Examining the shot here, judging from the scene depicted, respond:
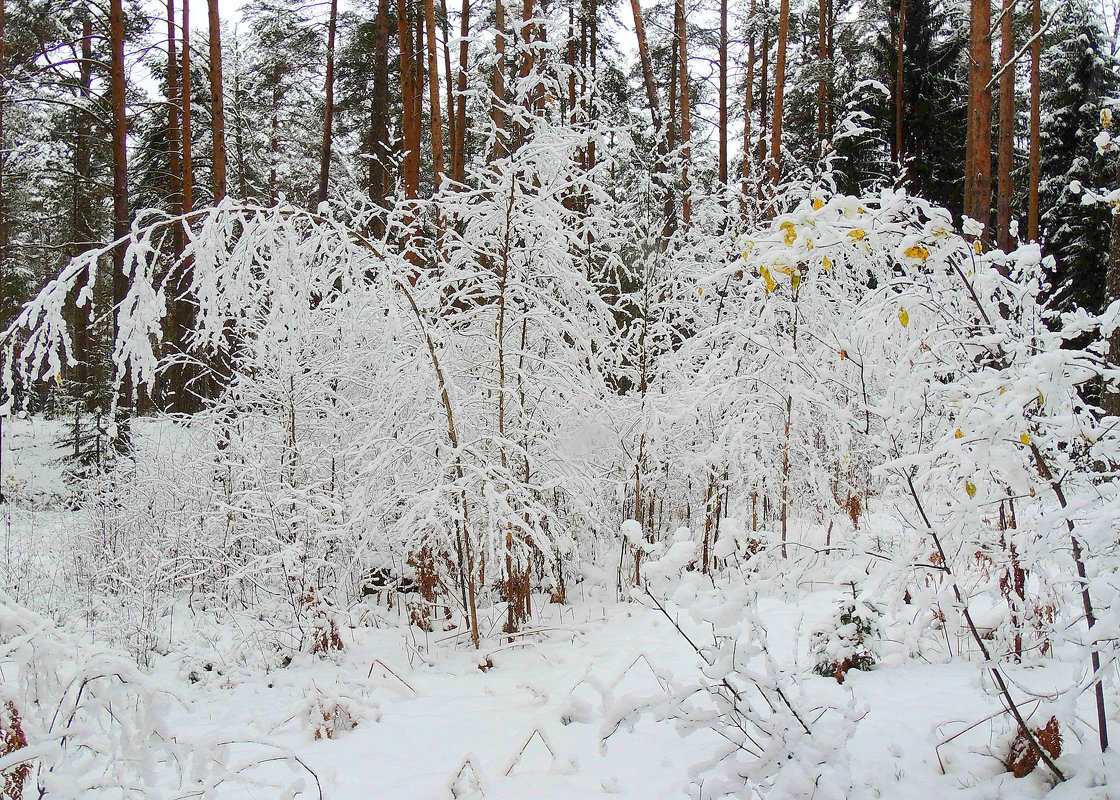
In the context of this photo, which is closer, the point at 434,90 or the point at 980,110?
the point at 980,110

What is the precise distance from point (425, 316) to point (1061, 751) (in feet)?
11.7

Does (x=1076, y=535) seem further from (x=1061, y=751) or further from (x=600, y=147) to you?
(x=600, y=147)

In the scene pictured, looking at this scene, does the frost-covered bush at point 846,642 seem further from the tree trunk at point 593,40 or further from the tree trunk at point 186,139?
the tree trunk at point 593,40

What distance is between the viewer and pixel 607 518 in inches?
195

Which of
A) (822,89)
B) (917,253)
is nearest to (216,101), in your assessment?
(917,253)

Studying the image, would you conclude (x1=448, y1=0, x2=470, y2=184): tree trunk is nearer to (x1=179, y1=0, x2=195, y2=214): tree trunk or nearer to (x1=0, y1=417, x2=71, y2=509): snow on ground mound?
(x1=179, y1=0, x2=195, y2=214): tree trunk

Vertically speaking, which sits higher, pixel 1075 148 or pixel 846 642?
pixel 1075 148

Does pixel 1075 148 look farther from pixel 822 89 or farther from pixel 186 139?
pixel 186 139

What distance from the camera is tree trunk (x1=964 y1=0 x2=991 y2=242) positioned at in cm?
644

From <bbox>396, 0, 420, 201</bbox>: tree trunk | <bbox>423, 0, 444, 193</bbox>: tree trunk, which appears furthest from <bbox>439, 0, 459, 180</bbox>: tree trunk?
<bbox>423, 0, 444, 193</bbox>: tree trunk

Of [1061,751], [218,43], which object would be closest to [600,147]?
[1061,751]

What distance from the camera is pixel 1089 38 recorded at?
550 inches

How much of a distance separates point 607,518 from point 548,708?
1792 mm

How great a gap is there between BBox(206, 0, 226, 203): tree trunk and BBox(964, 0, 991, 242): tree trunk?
9.17 m
